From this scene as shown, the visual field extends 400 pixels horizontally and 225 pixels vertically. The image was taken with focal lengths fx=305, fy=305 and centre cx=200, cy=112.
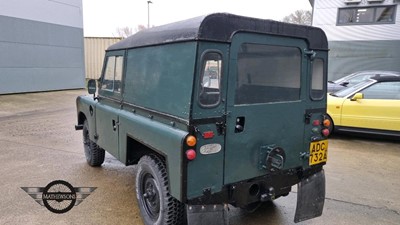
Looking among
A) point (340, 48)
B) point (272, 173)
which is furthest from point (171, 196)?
point (340, 48)

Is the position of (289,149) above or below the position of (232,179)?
above

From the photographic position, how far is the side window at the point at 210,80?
2457 millimetres

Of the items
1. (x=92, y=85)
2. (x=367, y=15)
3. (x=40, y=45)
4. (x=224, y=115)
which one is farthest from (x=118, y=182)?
(x=367, y=15)

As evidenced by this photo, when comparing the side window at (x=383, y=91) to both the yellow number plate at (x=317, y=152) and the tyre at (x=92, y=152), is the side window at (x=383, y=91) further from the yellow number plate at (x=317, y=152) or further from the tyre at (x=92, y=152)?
the tyre at (x=92, y=152)

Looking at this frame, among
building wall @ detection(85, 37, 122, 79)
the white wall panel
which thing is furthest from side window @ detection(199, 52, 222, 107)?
building wall @ detection(85, 37, 122, 79)

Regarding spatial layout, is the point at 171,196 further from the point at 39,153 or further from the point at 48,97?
the point at 48,97

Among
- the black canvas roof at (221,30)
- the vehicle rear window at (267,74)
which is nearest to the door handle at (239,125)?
the vehicle rear window at (267,74)

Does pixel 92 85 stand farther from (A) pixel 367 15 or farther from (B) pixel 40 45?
(A) pixel 367 15

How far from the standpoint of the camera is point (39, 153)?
578 centimetres

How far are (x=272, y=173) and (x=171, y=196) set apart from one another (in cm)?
99

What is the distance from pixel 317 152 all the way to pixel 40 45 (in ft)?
50.5

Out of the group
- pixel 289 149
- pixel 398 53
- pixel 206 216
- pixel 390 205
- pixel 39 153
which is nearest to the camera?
pixel 206 216

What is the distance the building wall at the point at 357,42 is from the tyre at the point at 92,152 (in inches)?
619

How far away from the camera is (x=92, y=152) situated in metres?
4.96
